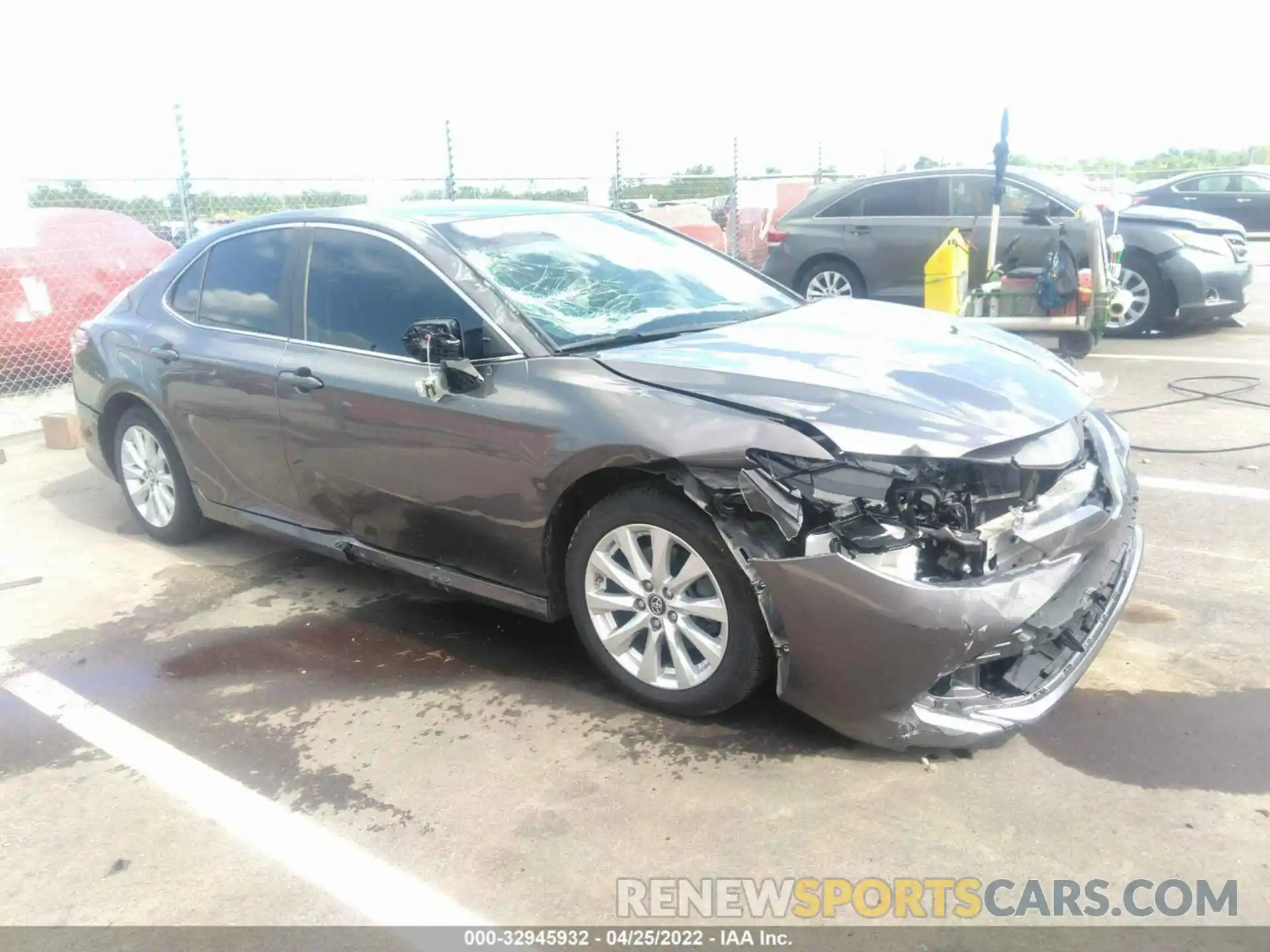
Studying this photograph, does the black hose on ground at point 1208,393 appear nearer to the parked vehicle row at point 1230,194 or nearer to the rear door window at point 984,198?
the rear door window at point 984,198

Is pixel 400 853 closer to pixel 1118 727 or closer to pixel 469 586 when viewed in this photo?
pixel 469 586

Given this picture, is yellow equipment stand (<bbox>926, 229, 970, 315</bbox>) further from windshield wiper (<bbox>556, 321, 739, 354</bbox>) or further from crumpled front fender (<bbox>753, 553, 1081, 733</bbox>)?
crumpled front fender (<bbox>753, 553, 1081, 733</bbox>)

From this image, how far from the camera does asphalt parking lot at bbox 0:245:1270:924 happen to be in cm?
265

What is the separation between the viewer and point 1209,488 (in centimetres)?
536

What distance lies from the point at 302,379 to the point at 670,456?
6.12 ft

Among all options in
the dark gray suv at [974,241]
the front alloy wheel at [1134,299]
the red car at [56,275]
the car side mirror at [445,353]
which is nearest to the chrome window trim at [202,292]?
the car side mirror at [445,353]

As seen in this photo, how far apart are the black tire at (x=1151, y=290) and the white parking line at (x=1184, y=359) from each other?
1.09 metres

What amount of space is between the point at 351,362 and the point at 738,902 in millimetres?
2545

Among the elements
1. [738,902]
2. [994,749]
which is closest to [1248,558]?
[994,749]

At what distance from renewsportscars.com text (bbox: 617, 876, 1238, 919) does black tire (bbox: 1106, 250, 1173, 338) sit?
347 inches

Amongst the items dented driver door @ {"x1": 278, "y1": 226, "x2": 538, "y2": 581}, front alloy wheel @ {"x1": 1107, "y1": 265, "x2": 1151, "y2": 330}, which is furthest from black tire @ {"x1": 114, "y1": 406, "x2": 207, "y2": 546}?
front alloy wheel @ {"x1": 1107, "y1": 265, "x2": 1151, "y2": 330}

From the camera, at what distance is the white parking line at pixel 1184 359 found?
8586mm

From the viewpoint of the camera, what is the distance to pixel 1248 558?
441 cm

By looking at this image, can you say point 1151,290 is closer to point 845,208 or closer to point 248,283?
point 845,208
